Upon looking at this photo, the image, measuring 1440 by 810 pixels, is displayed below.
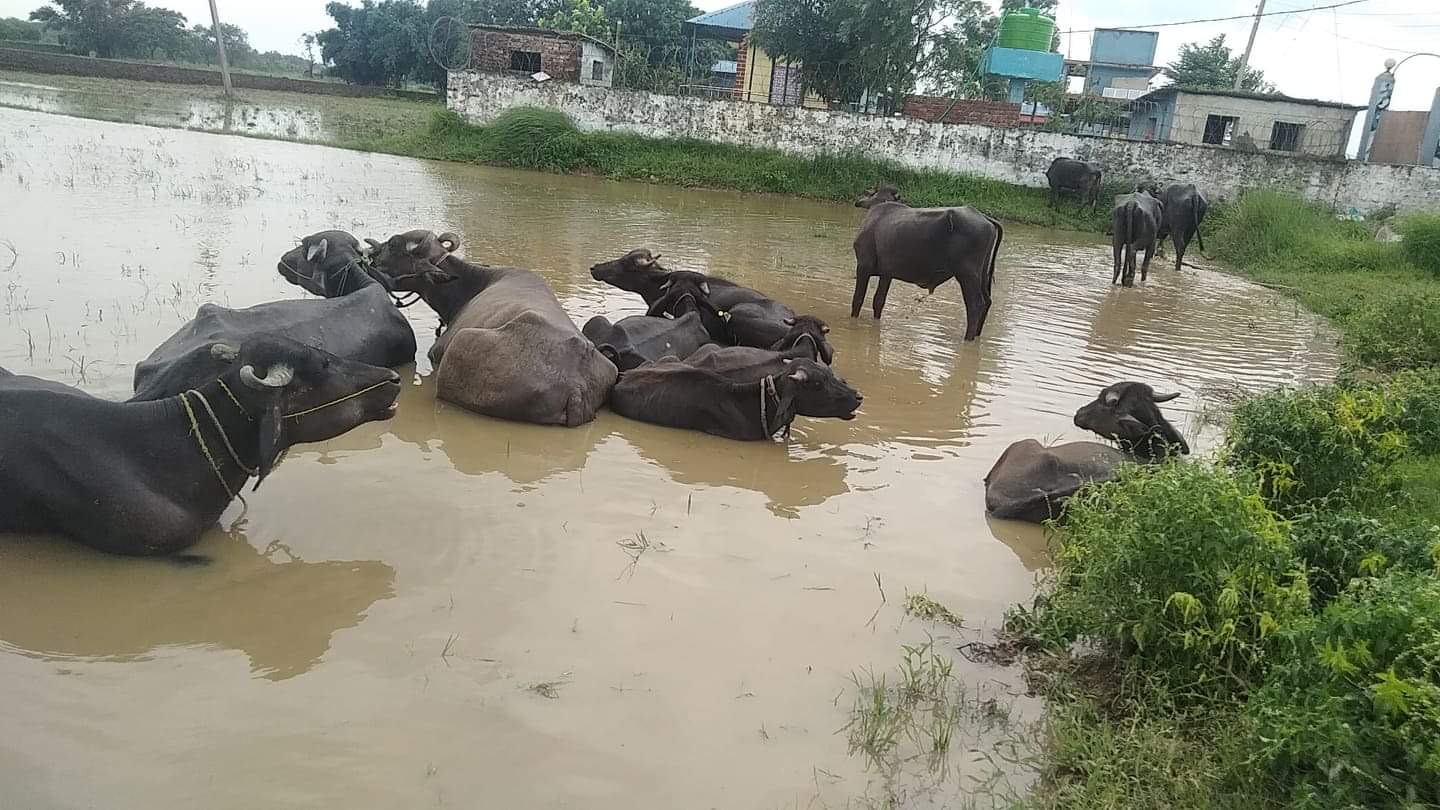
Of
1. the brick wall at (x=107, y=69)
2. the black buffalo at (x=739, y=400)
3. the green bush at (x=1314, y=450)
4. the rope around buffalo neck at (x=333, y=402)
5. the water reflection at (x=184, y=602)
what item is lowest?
the water reflection at (x=184, y=602)

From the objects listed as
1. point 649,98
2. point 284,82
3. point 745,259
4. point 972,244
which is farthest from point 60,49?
point 972,244

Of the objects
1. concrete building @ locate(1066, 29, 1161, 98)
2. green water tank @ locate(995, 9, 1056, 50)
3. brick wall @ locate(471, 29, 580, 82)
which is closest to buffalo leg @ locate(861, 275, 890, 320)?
brick wall @ locate(471, 29, 580, 82)

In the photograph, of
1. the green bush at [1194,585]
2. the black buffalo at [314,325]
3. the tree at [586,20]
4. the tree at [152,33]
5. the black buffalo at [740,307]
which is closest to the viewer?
A: the green bush at [1194,585]

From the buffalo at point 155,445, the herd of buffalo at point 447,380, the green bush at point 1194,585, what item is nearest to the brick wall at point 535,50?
the herd of buffalo at point 447,380

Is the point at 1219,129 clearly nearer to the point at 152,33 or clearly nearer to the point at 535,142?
the point at 535,142

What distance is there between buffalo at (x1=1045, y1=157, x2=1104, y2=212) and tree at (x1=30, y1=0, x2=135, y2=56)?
171 ft

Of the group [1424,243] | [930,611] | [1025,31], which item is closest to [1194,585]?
[930,611]

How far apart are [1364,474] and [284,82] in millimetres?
48904

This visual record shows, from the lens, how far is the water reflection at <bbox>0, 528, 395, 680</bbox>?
3639 millimetres

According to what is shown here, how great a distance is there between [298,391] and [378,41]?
5418cm

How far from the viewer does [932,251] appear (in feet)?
33.3

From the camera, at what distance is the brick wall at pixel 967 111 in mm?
28109

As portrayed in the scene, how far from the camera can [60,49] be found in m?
51.8

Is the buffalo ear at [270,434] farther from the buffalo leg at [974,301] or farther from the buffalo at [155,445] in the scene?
the buffalo leg at [974,301]
